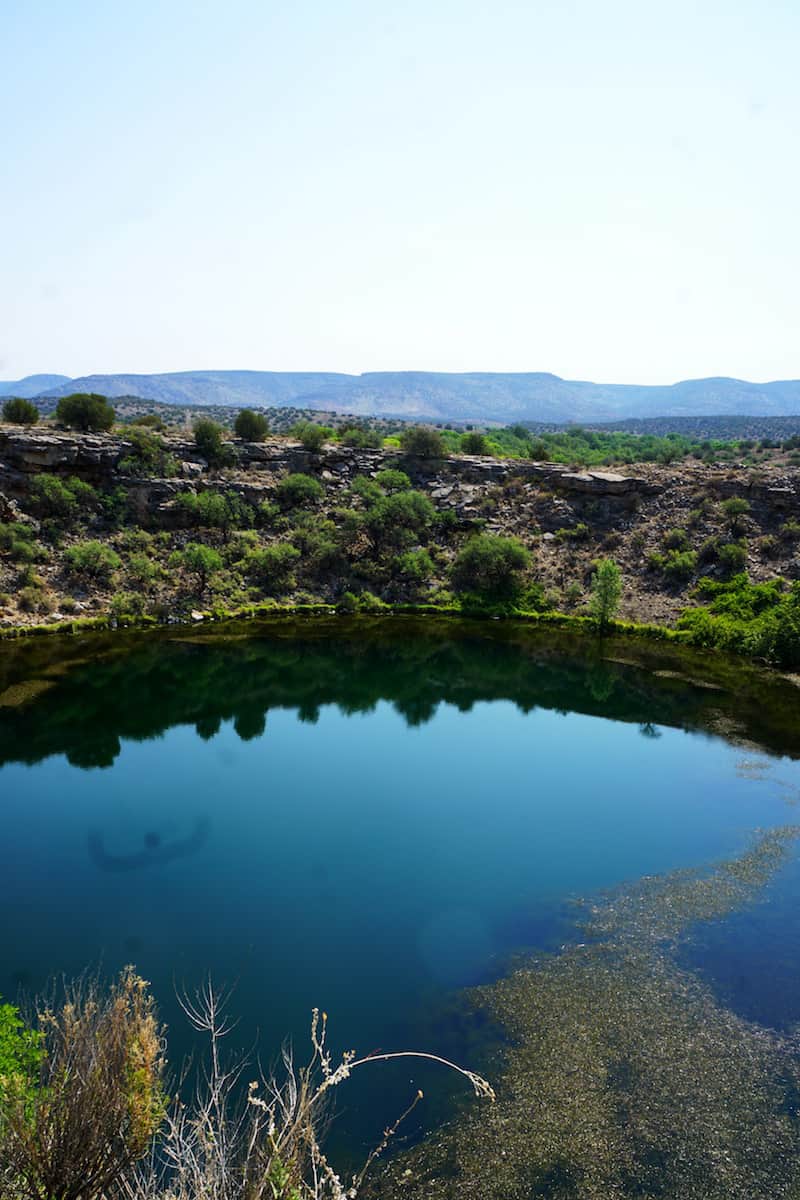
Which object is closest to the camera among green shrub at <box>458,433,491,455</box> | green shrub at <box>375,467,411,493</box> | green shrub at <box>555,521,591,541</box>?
green shrub at <box>555,521,591,541</box>

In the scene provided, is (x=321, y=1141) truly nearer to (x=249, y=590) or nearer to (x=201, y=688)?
(x=201, y=688)

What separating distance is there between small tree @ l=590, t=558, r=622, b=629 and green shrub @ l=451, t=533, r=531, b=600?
6.06 meters

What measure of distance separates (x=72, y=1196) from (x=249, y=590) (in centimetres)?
4172

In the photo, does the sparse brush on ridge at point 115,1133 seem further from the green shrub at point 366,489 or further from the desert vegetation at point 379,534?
the green shrub at point 366,489

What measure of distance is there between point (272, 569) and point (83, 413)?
18.1m

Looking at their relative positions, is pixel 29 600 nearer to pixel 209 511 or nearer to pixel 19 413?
pixel 209 511

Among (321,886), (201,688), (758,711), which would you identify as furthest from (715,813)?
(201,688)

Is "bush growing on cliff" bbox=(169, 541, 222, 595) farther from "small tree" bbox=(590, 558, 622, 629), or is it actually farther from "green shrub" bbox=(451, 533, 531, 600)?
"small tree" bbox=(590, 558, 622, 629)

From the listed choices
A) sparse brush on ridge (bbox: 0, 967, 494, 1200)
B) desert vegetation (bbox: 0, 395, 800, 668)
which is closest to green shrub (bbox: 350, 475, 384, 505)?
desert vegetation (bbox: 0, 395, 800, 668)

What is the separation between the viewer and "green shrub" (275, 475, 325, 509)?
5469 cm

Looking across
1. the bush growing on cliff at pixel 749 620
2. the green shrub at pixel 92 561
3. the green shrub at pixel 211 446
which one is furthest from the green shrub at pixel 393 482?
the bush growing on cliff at pixel 749 620

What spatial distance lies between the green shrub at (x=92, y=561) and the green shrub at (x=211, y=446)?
12.8 meters

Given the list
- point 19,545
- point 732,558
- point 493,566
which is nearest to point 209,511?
point 19,545

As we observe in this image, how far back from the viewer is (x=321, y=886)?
18859mm
